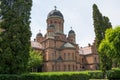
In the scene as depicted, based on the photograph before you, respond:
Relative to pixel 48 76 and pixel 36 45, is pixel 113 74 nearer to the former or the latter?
pixel 48 76

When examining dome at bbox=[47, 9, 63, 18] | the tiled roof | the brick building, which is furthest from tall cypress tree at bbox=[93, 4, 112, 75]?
the tiled roof

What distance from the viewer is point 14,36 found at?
28.3 meters

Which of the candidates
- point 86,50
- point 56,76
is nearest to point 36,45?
point 86,50

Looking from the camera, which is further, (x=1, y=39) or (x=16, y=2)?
(x=16, y=2)

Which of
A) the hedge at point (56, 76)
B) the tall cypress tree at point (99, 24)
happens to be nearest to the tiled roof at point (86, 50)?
the tall cypress tree at point (99, 24)

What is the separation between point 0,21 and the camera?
2945 centimetres

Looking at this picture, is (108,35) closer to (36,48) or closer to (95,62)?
(36,48)

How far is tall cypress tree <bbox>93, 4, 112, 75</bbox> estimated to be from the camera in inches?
1695

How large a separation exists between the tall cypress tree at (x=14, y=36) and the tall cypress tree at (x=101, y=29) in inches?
745

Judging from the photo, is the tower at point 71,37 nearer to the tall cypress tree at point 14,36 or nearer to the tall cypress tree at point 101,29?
the tall cypress tree at point 101,29

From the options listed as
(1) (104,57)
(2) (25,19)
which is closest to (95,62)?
(1) (104,57)

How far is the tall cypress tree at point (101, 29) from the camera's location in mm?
43062

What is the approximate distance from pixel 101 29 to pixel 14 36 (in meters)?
22.7

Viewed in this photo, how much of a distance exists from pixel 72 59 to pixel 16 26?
134 feet
